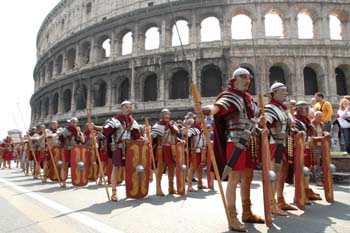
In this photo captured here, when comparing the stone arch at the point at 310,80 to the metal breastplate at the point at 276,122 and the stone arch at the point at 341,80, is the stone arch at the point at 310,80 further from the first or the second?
the metal breastplate at the point at 276,122

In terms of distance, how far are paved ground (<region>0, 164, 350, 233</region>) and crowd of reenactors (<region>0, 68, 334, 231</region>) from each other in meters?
0.26

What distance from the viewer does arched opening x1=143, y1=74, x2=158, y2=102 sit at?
24.0 m

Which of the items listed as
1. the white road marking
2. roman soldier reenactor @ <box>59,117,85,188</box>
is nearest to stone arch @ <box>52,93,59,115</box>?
roman soldier reenactor @ <box>59,117,85,188</box>

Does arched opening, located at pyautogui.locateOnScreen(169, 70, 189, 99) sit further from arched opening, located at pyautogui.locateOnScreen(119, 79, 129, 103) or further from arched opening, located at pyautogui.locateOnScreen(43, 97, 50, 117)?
arched opening, located at pyautogui.locateOnScreen(43, 97, 50, 117)

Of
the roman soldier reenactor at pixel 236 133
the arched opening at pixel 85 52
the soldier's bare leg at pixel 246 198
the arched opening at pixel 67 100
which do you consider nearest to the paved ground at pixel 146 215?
the soldier's bare leg at pixel 246 198

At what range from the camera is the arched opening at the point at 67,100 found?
29.3 m

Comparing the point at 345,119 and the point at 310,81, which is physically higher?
the point at 310,81

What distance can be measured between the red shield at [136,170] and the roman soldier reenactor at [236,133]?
2.26 metres

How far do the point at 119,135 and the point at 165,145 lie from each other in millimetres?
1053

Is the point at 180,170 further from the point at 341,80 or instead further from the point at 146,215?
the point at 341,80

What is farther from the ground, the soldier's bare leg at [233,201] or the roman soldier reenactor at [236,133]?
the roman soldier reenactor at [236,133]

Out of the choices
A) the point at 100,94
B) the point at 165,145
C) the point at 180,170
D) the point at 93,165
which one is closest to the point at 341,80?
the point at 100,94

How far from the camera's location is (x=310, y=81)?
871 inches

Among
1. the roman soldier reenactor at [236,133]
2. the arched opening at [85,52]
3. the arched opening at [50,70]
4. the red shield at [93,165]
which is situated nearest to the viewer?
the roman soldier reenactor at [236,133]
